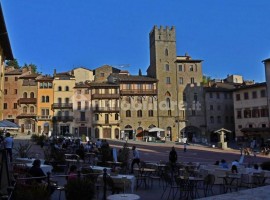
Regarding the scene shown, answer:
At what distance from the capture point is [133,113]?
207ft

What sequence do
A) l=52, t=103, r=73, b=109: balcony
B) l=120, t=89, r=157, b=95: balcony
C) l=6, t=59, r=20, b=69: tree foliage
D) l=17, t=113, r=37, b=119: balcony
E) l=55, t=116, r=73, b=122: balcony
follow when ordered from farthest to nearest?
1. l=6, t=59, r=20, b=69: tree foliage
2. l=120, t=89, r=157, b=95: balcony
3. l=52, t=103, r=73, b=109: balcony
4. l=55, t=116, r=73, b=122: balcony
5. l=17, t=113, r=37, b=119: balcony

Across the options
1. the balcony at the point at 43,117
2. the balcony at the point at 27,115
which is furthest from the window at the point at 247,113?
the balcony at the point at 27,115

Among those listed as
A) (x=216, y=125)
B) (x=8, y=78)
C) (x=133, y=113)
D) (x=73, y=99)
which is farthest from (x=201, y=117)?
(x=8, y=78)

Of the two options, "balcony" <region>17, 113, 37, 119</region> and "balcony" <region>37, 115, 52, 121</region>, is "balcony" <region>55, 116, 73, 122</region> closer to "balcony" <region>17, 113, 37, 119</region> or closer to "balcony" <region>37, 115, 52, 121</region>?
"balcony" <region>37, 115, 52, 121</region>

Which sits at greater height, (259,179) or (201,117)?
(201,117)

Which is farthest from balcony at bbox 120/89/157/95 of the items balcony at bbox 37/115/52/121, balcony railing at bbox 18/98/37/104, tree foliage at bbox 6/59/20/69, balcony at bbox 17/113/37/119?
tree foliage at bbox 6/59/20/69

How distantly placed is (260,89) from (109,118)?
1039 inches

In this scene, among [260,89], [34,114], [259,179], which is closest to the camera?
[259,179]

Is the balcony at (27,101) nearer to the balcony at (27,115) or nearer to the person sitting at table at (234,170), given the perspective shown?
the balcony at (27,115)

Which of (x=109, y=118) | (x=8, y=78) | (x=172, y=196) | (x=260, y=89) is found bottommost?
(x=172, y=196)

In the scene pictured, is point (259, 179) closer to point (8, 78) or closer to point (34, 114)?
point (34, 114)

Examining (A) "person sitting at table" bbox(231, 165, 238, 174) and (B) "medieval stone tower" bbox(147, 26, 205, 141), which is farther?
(B) "medieval stone tower" bbox(147, 26, 205, 141)

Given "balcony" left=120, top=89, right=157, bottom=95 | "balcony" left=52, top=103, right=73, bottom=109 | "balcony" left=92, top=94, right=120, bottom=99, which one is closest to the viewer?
"balcony" left=52, top=103, right=73, bottom=109

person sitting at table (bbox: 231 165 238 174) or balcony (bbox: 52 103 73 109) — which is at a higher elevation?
balcony (bbox: 52 103 73 109)
